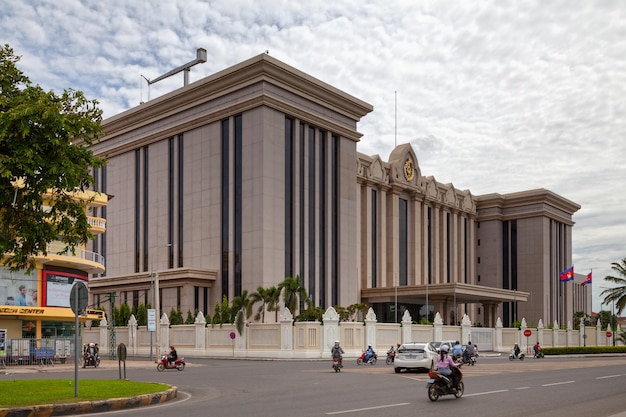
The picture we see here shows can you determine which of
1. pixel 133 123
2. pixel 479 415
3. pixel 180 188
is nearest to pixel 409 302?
pixel 180 188

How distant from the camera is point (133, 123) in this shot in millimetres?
84000

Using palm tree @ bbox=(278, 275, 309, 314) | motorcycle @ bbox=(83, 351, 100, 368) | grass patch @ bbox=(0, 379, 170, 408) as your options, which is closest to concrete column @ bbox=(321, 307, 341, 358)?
palm tree @ bbox=(278, 275, 309, 314)

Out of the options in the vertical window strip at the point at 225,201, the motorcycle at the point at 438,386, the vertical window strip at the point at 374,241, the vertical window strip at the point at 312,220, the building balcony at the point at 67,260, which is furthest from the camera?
the vertical window strip at the point at 374,241

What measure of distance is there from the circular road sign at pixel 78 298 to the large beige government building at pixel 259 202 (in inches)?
2007

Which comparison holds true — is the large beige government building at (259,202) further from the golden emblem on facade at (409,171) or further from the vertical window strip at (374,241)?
the golden emblem on facade at (409,171)

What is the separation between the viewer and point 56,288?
159ft

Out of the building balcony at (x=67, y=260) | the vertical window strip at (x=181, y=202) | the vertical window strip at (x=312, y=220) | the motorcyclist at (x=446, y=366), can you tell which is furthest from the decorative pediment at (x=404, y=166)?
the motorcyclist at (x=446, y=366)

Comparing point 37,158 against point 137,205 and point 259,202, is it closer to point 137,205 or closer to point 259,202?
point 259,202

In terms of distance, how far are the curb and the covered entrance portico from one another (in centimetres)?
6580

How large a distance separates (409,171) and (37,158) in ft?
280

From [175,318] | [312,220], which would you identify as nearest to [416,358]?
[175,318]

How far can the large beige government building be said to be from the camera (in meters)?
70.9

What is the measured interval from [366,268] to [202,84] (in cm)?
3103

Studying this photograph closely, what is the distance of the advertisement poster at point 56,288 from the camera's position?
4769cm
